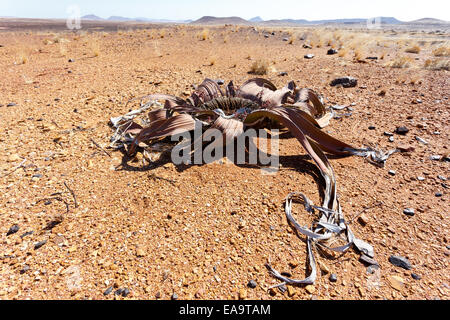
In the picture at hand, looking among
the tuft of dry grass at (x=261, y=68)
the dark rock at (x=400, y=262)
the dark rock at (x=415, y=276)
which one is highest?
the tuft of dry grass at (x=261, y=68)

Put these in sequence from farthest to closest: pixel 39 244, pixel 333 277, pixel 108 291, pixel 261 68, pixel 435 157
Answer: pixel 261 68 < pixel 435 157 < pixel 39 244 < pixel 333 277 < pixel 108 291

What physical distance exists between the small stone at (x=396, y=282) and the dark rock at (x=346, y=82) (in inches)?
150

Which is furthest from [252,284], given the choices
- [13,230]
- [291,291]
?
[13,230]

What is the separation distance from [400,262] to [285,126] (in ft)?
4.69

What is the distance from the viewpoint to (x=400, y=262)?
1.62 m

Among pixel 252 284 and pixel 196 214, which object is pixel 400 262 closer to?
pixel 252 284

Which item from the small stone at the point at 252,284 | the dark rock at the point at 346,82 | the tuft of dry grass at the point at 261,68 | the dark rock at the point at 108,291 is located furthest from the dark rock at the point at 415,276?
the tuft of dry grass at the point at 261,68

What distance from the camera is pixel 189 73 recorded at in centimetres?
540

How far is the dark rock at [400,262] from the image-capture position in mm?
1599

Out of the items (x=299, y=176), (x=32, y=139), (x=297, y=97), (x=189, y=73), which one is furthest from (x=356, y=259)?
(x=189, y=73)

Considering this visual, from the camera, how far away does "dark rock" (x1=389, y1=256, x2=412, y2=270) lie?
62.9 inches

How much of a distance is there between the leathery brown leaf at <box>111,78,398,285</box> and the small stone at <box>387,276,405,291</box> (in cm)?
16

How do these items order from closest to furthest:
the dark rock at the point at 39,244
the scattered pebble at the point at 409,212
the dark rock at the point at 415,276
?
the dark rock at the point at 415,276 < the dark rock at the point at 39,244 < the scattered pebble at the point at 409,212

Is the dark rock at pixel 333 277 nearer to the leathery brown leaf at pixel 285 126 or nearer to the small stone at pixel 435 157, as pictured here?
the leathery brown leaf at pixel 285 126
